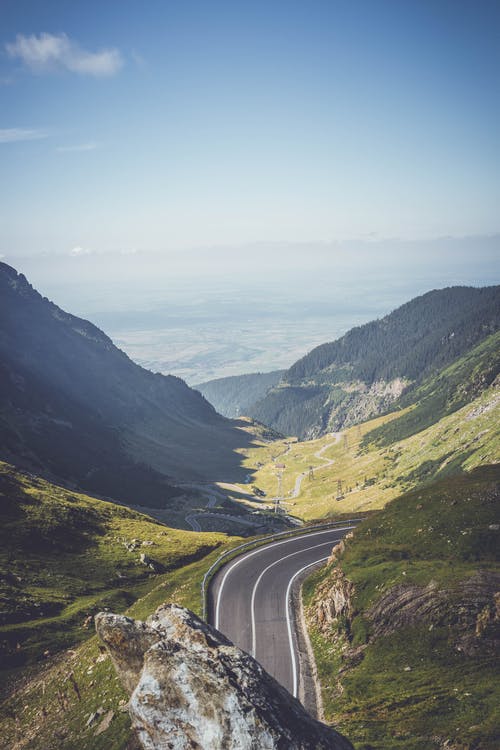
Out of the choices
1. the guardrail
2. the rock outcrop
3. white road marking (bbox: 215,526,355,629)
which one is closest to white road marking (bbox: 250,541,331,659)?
white road marking (bbox: 215,526,355,629)

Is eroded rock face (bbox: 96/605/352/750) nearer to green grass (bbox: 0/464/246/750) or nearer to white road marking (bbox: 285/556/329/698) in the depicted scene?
green grass (bbox: 0/464/246/750)

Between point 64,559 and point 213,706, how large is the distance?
186 feet

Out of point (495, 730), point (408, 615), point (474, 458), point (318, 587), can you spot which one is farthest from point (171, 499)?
point (495, 730)

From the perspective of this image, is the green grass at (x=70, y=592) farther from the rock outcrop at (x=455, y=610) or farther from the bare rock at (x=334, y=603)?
the rock outcrop at (x=455, y=610)

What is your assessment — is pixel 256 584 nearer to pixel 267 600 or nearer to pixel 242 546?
pixel 267 600

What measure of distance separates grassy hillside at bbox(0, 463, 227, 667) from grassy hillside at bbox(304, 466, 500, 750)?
83.1 ft

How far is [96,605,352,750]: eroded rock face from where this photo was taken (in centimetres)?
1714

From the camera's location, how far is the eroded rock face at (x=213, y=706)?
56.2 ft

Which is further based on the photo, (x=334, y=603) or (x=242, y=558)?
(x=242, y=558)

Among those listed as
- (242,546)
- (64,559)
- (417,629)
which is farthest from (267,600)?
(64,559)

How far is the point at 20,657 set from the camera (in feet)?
132

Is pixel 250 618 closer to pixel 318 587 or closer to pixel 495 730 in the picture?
pixel 318 587

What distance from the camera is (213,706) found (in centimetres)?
1769

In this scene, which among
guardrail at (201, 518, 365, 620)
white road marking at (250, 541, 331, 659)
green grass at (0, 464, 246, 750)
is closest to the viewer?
green grass at (0, 464, 246, 750)
